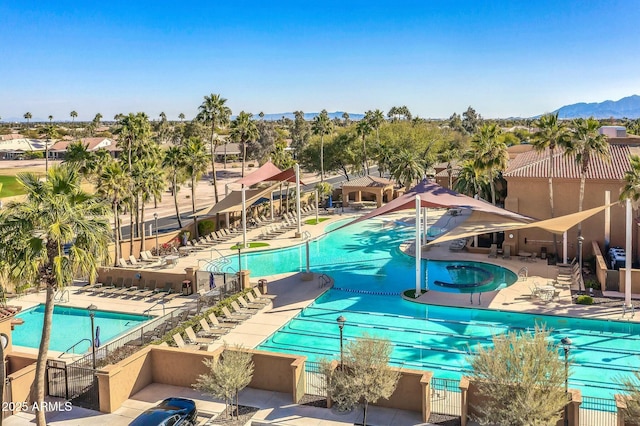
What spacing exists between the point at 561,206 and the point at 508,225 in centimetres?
831

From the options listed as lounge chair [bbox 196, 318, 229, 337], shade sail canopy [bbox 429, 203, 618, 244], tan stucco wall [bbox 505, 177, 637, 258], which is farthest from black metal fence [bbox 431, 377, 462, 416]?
tan stucco wall [bbox 505, 177, 637, 258]

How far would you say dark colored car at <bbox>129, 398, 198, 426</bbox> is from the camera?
14.3 meters

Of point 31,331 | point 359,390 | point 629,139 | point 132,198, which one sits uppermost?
point 629,139

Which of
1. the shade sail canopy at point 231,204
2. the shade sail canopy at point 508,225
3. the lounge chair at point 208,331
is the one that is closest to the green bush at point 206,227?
the shade sail canopy at point 231,204

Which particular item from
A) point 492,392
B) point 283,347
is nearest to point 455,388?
point 492,392

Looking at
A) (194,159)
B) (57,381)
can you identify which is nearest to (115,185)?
(194,159)

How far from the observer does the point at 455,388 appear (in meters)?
16.7

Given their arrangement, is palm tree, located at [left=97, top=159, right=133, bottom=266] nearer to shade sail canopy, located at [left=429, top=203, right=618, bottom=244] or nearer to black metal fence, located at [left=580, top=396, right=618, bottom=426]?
shade sail canopy, located at [left=429, top=203, right=618, bottom=244]

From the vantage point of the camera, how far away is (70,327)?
26297mm

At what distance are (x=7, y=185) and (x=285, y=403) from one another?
72.4m

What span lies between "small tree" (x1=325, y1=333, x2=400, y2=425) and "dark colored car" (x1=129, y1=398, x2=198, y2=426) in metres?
3.81

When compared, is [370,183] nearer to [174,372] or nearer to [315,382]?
[315,382]

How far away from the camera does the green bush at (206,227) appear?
44188 millimetres

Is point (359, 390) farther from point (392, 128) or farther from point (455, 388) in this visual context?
point (392, 128)
